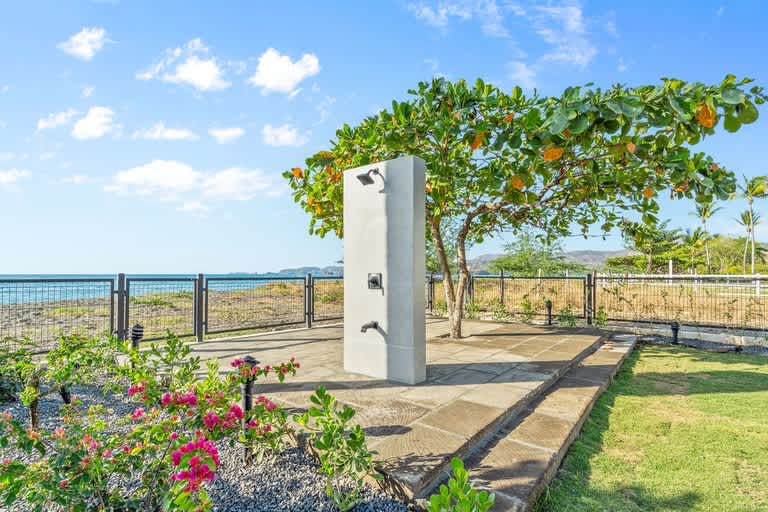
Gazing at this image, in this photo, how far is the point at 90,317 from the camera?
5414 mm

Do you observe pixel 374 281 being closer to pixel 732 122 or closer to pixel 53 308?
pixel 732 122

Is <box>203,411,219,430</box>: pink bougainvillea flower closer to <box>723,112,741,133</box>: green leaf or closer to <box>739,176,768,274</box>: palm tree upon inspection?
<box>723,112,741,133</box>: green leaf

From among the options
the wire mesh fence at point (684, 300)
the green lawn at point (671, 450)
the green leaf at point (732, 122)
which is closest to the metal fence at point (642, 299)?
the wire mesh fence at point (684, 300)

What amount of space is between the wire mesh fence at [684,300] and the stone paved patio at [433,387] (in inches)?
88.0

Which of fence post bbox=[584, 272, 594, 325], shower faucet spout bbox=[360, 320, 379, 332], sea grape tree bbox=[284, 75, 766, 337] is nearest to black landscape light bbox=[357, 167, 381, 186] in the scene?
sea grape tree bbox=[284, 75, 766, 337]

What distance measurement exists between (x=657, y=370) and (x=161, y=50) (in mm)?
8345

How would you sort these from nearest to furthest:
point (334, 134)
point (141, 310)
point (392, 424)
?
1. point (392, 424)
2. point (334, 134)
3. point (141, 310)

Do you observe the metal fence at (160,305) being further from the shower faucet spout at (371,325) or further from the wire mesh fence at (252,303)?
the shower faucet spout at (371,325)

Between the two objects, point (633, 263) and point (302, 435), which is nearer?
point (302, 435)

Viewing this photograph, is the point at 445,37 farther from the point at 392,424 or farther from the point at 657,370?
the point at 657,370

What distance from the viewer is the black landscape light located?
3846 millimetres

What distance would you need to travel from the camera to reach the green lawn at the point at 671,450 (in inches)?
84.2

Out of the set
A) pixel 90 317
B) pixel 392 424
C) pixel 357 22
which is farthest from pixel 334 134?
pixel 90 317

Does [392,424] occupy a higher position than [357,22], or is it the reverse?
[357,22]
